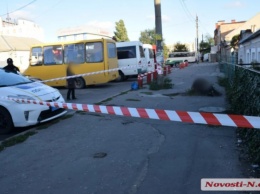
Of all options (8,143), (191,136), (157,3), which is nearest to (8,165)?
(8,143)

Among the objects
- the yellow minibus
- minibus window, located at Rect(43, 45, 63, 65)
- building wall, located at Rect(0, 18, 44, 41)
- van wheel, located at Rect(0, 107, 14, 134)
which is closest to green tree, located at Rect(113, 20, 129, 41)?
building wall, located at Rect(0, 18, 44, 41)

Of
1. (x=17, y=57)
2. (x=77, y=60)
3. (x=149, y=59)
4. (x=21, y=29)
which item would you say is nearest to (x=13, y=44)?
(x=17, y=57)

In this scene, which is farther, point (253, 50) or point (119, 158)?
point (253, 50)

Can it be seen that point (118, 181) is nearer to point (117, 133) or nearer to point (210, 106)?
point (117, 133)

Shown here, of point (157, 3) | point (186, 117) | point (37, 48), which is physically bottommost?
point (186, 117)

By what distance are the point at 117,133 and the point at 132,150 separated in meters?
1.31

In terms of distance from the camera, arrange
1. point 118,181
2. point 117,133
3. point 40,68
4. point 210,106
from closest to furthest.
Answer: point 118,181
point 117,133
point 210,106
point 40,68

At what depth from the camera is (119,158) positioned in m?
5.31

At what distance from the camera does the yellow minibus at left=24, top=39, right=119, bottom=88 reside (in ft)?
56.4

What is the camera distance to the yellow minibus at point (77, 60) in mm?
17188

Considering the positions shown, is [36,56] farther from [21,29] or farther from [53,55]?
[21,29]

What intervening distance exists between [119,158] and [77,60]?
12.9m

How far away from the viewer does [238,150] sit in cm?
558

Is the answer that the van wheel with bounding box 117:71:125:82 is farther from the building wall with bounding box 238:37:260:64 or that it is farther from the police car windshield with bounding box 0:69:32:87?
the police car windshield with bounding box 0:69:32:87
